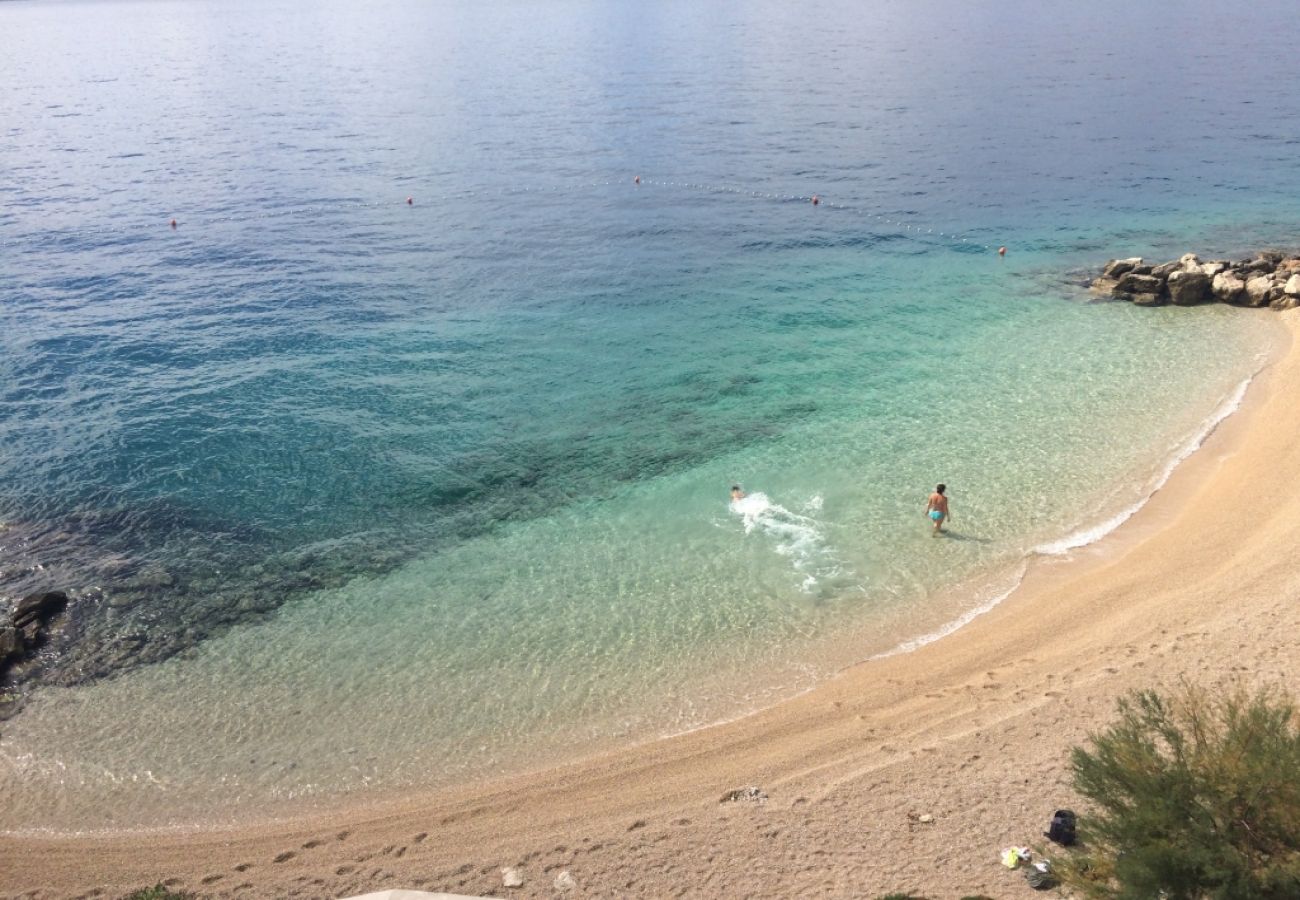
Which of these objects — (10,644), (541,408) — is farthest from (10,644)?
(541,408)

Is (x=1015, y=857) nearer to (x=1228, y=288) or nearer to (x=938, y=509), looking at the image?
(x=938, y=509)

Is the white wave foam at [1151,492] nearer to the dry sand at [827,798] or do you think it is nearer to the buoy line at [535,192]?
the dry sand at [827,798]

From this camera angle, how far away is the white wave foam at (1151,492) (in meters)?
24.8

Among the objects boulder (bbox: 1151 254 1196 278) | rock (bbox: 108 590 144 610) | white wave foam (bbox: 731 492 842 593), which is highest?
boulder (bbox: 1151 254 1196 278)

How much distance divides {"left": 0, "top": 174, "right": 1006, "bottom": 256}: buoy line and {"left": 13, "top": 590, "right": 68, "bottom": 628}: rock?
3761cm

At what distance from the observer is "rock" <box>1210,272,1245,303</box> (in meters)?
40.8

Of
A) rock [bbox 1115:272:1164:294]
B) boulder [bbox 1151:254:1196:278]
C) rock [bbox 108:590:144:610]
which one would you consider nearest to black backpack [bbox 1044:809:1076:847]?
rock [bbox 108:590:144:610]

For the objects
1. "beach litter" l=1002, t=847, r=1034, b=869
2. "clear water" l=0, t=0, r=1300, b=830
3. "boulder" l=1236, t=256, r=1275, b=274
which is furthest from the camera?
"boulder" l=1236, t=256, r=1275, b=274

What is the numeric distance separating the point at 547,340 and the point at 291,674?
21.3 metres

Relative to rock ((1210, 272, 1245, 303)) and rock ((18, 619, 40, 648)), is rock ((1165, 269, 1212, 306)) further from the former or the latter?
rock ((18, 619, 40, 648))

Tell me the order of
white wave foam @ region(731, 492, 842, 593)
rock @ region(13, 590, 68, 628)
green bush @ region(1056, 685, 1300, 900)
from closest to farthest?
1. green bush @ region(1056, 685, 1300, 900)
2. rock @ region(13, 590, 68, 628)
3. white wave foam @ region(731, 492, 842, 593)

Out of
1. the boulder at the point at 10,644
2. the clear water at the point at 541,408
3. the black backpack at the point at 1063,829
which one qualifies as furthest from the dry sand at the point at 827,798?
the boulder at the point at 10,644

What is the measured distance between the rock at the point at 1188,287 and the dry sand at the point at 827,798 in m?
22.8

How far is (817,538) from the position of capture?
25391 millimetres
